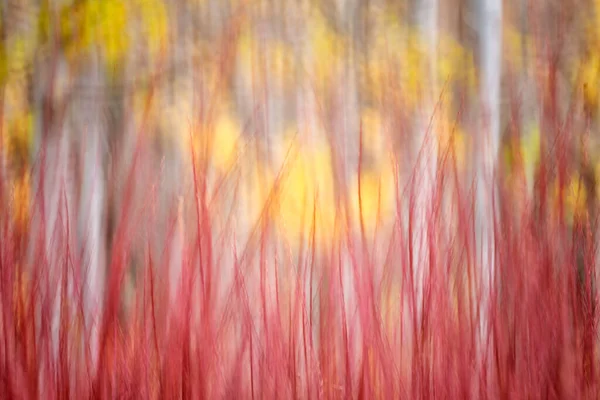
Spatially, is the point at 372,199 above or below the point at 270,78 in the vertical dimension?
below

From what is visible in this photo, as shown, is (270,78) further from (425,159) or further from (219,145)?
(425,159)

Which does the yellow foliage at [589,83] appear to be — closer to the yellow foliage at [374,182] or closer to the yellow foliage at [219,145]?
the yellow foliage at [374,182]

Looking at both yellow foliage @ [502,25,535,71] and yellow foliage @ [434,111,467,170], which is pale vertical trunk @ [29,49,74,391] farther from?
yellow foliage @ [502,25,535,71]

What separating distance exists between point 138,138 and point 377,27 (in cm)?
49

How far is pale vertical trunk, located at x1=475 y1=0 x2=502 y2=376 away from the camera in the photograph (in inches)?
47.8

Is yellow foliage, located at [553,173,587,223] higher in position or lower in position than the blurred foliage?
lower

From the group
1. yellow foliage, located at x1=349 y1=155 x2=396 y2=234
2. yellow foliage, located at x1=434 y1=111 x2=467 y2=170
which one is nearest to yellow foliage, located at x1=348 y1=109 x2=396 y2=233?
yellow foliage, located at x1=349 y1=155 x2=396 y2=234

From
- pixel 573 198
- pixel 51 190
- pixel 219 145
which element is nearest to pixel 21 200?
pixel 51 190

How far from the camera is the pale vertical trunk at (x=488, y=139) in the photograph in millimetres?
1213

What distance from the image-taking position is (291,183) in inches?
47.0

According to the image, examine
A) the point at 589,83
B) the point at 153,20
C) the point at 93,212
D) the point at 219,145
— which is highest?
the point at 153,20

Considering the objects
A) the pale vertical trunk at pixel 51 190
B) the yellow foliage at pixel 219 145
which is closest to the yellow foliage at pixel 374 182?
the yellow foliage at pixel 219 145

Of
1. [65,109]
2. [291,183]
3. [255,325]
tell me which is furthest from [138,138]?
[255,325]

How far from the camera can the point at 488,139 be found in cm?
123
